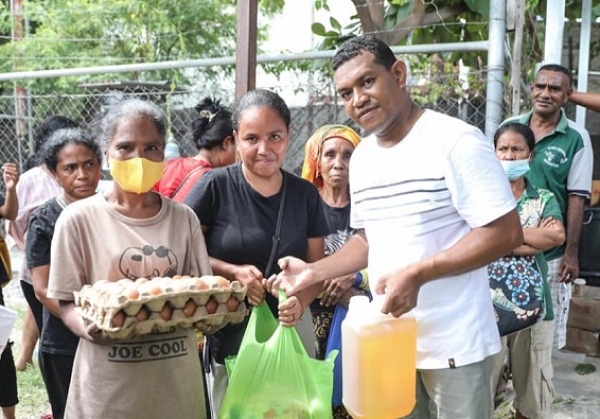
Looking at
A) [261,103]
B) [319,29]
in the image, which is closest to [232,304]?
[261,103]

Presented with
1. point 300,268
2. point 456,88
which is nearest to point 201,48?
point 456,88

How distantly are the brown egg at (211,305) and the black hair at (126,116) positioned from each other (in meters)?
0.64

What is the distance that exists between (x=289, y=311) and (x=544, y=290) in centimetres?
158

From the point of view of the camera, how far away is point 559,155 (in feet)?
11.7

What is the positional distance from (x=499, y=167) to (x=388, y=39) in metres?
2.58

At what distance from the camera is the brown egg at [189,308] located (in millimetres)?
1787

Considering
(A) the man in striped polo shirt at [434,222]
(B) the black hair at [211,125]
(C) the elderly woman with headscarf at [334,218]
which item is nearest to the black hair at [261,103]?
(A) the man in striped polo shirt at [434,222]

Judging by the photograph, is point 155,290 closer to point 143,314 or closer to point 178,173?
point 143,314

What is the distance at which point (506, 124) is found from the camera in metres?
3.20

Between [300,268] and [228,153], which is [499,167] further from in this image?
[228,153]

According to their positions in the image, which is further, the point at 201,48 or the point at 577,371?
the point at 201,48

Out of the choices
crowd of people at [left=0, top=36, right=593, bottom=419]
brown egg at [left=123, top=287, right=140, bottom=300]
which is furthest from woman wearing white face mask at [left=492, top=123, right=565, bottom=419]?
brown egg at [left=123, top=287, right=140, bottom=300]

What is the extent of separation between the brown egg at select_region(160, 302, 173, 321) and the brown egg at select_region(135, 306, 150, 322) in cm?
4

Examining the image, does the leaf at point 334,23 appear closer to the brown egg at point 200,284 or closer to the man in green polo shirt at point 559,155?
the man in green polo shirt at point 559,155
